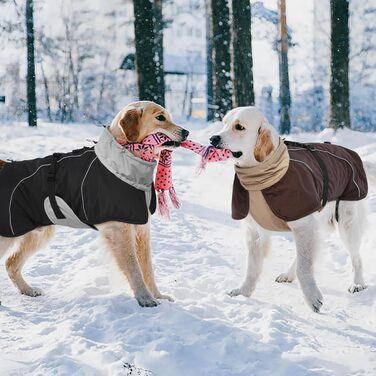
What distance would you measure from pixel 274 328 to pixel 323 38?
1186 inches

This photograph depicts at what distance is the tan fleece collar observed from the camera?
13.2 feet

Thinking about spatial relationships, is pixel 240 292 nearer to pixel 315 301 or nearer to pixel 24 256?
pixel 315 301

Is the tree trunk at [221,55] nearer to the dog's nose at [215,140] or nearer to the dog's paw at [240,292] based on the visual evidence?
the dog's paw at [240,292]

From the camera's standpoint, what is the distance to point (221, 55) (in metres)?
14.8

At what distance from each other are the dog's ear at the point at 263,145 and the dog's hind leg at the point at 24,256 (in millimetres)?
1909

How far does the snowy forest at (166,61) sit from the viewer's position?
2058 cm

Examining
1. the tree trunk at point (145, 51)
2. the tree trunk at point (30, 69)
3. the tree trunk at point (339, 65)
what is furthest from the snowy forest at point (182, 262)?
the tree trunk at point (30, 69)

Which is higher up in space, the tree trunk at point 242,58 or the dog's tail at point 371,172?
the tree trunk at point 242,58

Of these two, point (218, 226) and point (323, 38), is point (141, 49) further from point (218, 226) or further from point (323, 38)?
point (323, 38)

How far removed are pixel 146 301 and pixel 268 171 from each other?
1329 millimetres

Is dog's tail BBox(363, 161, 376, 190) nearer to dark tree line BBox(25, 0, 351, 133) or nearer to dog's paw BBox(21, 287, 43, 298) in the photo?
dog's paw BBox(21, 287, 43, 298)

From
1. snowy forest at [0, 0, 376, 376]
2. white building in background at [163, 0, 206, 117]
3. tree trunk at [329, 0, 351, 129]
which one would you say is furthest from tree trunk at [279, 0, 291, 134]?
white building in background at [163, 0, 206, 117]

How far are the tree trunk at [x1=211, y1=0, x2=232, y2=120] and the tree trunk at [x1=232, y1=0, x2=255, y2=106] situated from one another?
2556 millimetres

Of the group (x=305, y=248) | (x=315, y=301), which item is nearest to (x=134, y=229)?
(x=305, y=248)
